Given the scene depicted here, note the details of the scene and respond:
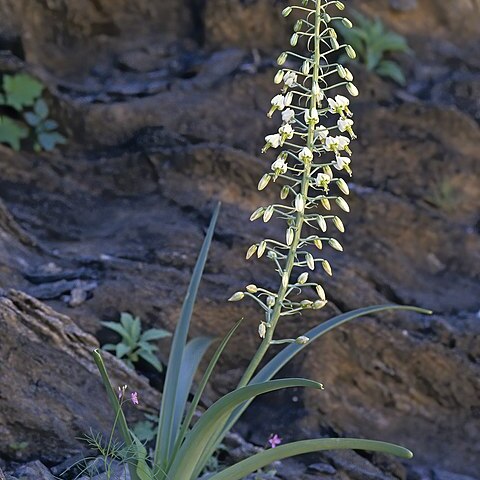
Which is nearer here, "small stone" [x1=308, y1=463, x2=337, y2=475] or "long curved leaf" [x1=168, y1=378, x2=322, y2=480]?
"long curved leaf" [x1=168, y1=378, x2=322, y2=480]

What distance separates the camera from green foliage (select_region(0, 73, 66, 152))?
6477 mm

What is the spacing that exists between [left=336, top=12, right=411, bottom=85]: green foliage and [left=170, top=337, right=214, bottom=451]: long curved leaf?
406 cm

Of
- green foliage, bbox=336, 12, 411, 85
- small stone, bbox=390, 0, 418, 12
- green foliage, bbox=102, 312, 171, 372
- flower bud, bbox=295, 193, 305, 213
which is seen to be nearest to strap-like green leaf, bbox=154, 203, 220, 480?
flower bud, bbox=295, 193, 305, 213

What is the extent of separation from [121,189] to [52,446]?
8.59ft

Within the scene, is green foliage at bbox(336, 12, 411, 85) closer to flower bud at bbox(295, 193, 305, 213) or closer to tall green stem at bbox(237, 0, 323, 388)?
tall green stem at bbox(237, 0, 323, 388)

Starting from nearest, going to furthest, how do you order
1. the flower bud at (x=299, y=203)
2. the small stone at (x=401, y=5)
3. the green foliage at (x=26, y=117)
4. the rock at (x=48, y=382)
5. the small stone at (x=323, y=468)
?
the flower bud at (x=299, y=203), the rock at (x=48, y=382), the small stone at (x=323, y=468), the green foliage at (x=26, y=117), the small stone at (x=401, y=5)

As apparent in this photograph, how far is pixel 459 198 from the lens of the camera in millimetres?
7133

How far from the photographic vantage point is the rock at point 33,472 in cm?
403

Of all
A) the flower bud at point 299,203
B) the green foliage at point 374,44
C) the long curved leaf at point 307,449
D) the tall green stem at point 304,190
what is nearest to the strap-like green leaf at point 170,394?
the long curved leaf at point 307,449

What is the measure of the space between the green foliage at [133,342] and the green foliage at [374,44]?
3563 mm

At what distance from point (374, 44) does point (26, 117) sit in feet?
10.4

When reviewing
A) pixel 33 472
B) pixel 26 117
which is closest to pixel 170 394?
pixel 33 472

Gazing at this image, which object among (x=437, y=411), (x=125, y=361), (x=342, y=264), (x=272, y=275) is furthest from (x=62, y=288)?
(x=437, y=411)

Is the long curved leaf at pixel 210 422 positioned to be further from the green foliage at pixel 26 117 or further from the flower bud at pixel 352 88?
the green foliage at pixel 26 117
